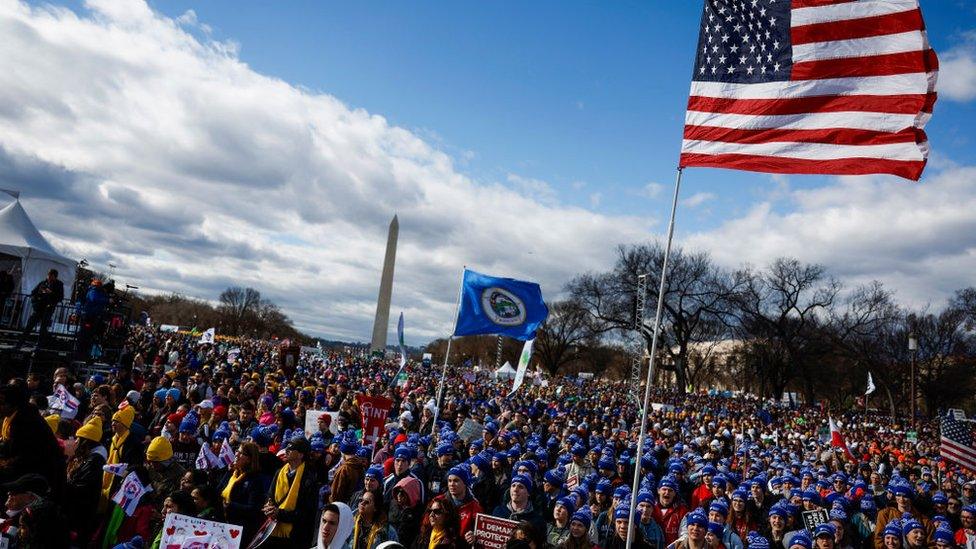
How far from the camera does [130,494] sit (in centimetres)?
554

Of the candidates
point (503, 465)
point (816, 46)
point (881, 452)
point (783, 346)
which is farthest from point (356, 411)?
point (783, 346)

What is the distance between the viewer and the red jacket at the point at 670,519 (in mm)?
6641

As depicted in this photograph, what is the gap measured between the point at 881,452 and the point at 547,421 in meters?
11.0

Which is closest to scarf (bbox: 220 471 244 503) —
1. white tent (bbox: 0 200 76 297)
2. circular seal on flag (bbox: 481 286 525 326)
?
circular seal on flag (bbox: 481 286 525 326)

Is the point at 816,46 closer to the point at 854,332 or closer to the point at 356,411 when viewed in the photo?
the point at 356,411

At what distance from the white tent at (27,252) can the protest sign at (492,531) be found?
16.6m

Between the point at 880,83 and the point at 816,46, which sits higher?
the point at 816,46

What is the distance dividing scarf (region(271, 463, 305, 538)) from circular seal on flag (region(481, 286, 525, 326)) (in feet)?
25.4

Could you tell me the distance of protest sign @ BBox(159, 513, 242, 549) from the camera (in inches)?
173

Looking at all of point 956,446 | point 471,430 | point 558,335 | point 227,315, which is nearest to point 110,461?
point 471,430

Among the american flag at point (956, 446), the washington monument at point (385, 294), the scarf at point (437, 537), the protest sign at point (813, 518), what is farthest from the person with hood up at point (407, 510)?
the washington monument at point (385, 294)

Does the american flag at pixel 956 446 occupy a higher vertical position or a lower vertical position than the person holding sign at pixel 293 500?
higher

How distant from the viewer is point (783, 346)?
2039 inches

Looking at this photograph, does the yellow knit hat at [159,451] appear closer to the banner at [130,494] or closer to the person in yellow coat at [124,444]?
the person in yellow coat at [124,444]
